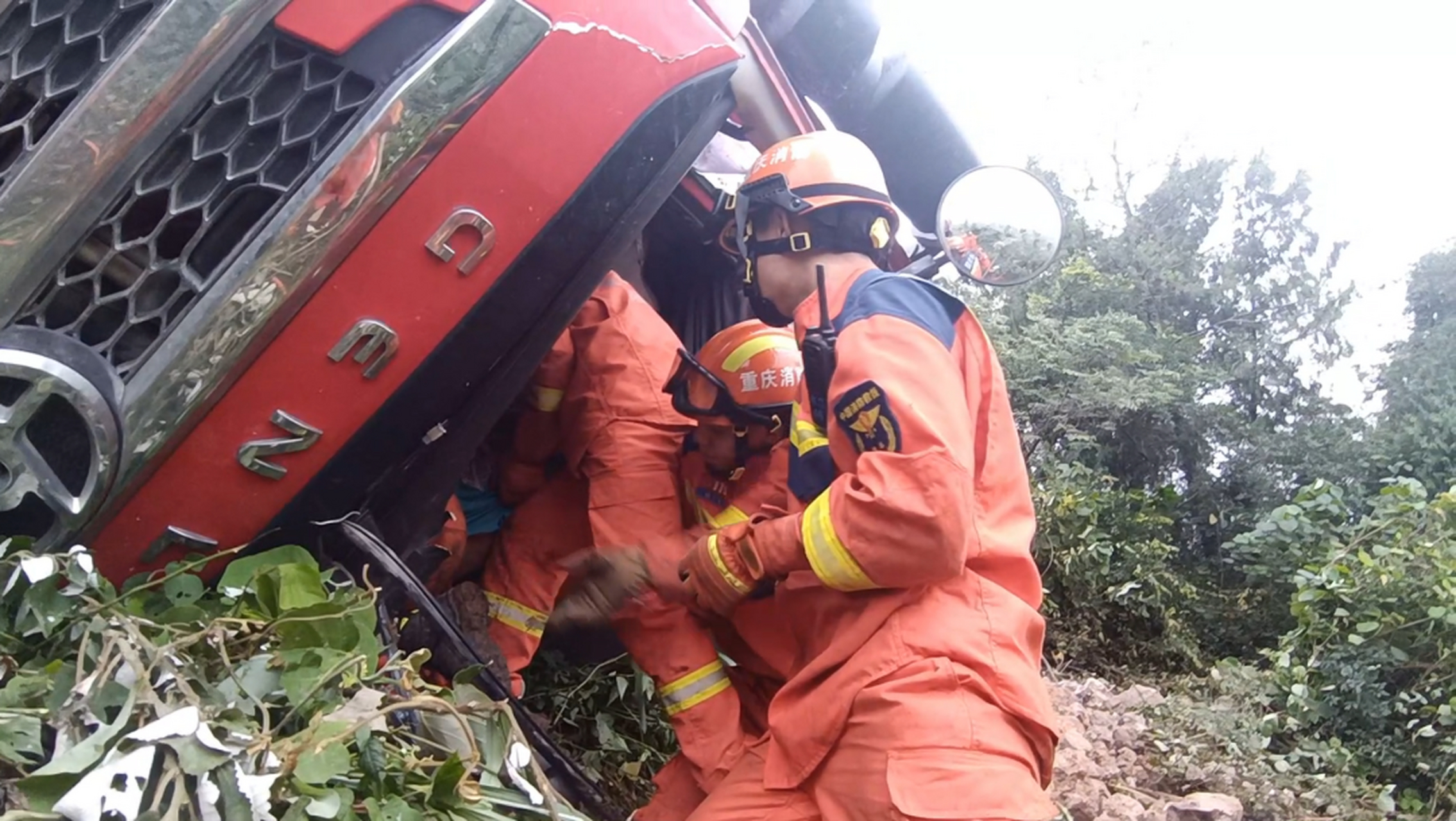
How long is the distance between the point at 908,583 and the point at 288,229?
1.14m

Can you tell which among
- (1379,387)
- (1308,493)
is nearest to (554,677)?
(1308,493)

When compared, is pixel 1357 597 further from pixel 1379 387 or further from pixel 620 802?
pixel 1379 387

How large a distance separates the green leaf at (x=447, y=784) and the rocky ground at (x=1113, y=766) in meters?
1.59

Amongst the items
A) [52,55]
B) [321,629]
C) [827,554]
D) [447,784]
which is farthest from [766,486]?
[52,55]

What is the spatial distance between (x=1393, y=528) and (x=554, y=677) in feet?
16.0

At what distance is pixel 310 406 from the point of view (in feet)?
5.45

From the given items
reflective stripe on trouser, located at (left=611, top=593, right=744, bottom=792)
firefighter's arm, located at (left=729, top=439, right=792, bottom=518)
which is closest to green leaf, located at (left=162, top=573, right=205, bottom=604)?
reflective stripe on trouser, located at (left=611, top=593, right=744, bottom=792)

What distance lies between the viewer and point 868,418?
1.95m

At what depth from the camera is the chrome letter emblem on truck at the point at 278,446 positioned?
5.38ft

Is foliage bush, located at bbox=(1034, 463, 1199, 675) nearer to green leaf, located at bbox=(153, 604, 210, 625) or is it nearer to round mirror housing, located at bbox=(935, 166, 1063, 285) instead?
round mirror housing, located at bbox=(935, 166, 1063, 285)

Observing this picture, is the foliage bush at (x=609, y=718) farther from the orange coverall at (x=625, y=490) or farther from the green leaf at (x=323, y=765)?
the green leaf at (x=323, y=765)

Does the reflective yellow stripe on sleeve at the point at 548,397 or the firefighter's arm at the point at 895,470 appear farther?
the reflective yellow stripe on sleeve at the point at 548,397

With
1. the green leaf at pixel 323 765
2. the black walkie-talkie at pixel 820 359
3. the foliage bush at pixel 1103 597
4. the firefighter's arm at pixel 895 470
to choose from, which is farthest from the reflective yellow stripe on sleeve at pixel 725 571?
the foliage bush at pixel 1103 597

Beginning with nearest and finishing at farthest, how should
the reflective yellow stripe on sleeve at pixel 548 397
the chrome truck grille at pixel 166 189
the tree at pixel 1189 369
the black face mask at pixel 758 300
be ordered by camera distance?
the chrome truck grille at pixel 166 189 → the black face mask at pixel 758 300 → the reflective yellow stripe on sleeve at pixel 548 397 → the tree at pixel 1189 369
